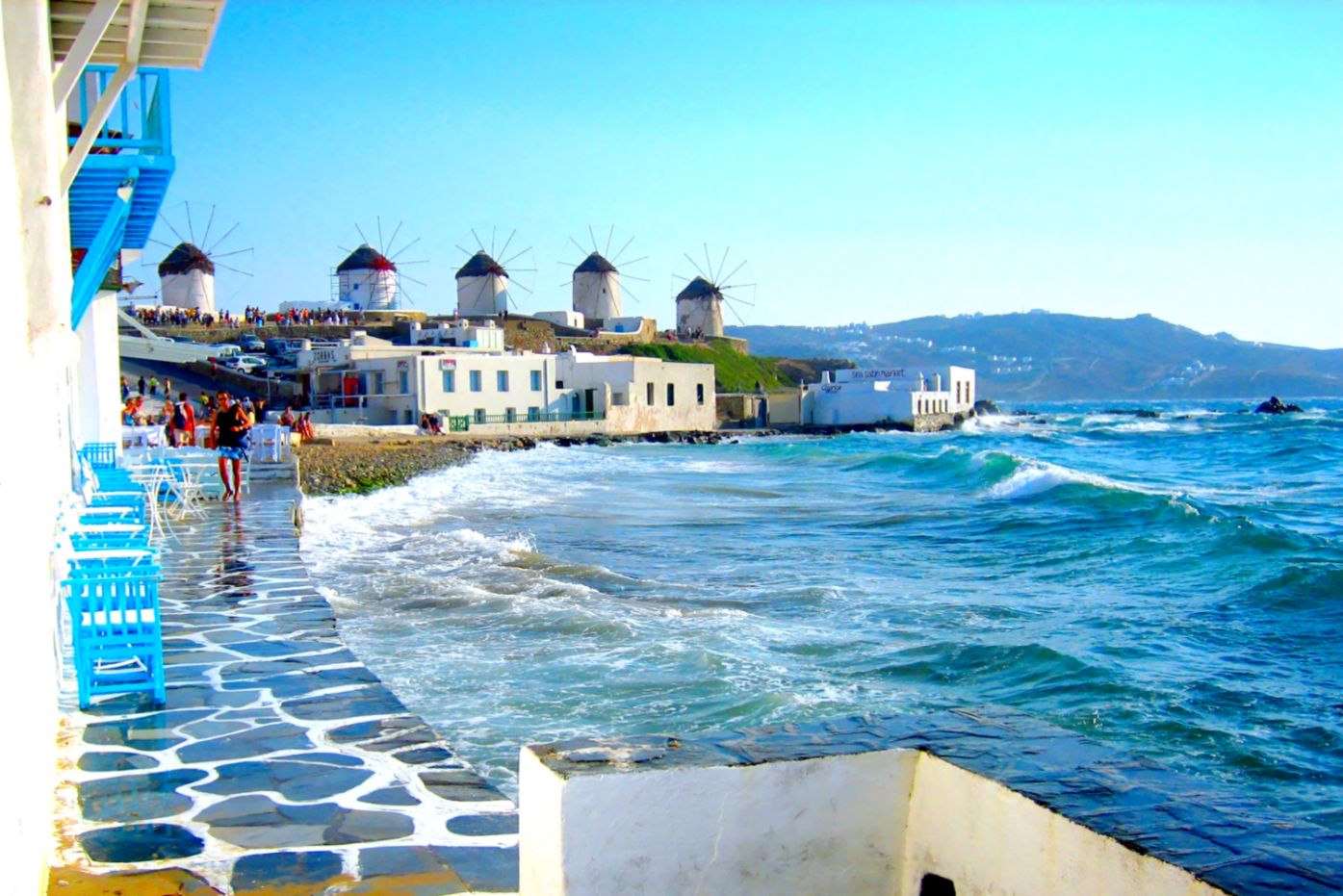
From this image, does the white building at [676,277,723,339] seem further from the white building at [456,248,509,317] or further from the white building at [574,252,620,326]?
the white building at [456,248,509,317]

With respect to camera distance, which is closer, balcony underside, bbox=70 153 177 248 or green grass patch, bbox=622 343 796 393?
balcony underside, bbox=70 153 177 248

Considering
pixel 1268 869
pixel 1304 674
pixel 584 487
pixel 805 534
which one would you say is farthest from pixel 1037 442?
pixel 1268 869

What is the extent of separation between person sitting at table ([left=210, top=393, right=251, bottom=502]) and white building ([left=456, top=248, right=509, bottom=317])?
6695 cm

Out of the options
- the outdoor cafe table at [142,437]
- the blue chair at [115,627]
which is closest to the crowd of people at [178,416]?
the outdoor cafe table at [142,437]

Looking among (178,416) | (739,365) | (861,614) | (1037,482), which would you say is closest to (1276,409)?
(739,365)

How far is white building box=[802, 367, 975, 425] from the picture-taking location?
Answer: 63.6 metres

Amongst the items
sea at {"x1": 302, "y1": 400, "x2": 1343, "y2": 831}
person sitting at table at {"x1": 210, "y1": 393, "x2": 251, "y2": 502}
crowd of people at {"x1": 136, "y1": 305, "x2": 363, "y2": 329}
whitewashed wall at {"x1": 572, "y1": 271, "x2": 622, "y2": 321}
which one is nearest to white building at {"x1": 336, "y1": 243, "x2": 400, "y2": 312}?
crowd of people at {"x1": 136, "y1": 305, "x2": 363, "y2": 329}

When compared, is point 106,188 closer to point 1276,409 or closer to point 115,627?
point 115,627

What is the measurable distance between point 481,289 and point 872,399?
31393mm

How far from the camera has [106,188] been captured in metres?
7.80

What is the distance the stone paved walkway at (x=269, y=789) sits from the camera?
12.2 feet

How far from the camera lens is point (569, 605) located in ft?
35.9

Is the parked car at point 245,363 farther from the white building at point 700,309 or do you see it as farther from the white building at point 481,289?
the white building at point 700,309

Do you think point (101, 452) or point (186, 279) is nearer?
point (101, 452)
